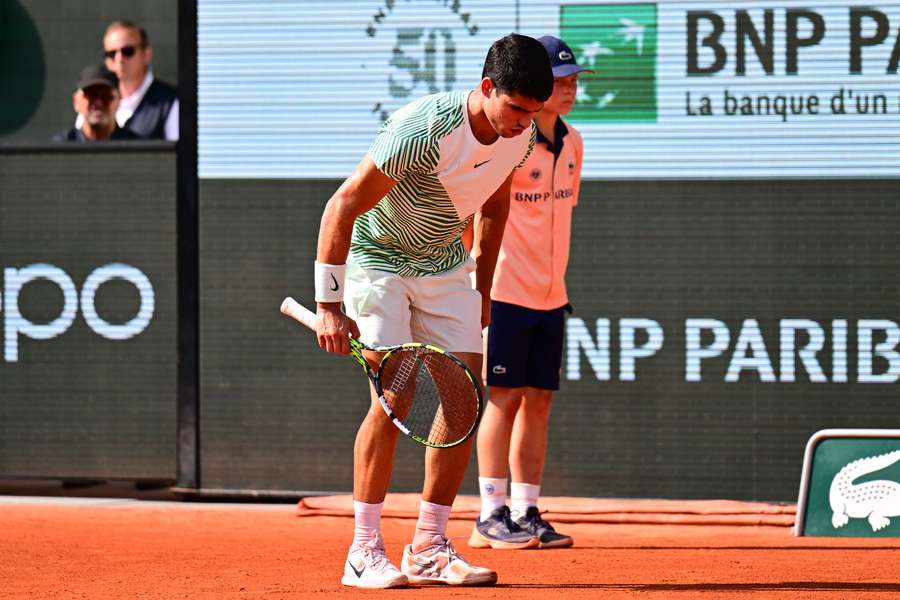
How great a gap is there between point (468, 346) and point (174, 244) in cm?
364

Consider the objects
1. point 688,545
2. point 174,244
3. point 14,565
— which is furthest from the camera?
point 174,244

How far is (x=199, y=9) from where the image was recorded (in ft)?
27.6

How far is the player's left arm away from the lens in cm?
562

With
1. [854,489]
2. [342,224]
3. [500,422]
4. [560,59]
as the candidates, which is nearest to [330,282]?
[342,224]

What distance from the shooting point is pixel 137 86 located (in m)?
9.77

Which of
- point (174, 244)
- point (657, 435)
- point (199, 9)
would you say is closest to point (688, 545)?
point (657, 435)

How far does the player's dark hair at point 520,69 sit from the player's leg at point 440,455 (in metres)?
0.80

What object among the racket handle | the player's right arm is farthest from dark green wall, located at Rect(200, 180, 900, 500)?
the player's right arm

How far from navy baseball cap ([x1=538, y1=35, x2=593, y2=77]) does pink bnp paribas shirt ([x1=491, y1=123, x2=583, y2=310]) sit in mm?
342

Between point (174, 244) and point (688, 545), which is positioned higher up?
point (174, 244)

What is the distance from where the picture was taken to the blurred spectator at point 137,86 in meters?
9.52

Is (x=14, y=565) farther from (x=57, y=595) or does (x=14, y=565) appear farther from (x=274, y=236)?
(x=274, y=236)

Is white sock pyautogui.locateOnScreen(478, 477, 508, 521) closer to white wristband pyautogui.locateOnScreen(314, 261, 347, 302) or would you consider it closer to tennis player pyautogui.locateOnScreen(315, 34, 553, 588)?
tennis player pyautogui.locateOnScreen(315, 34, 553, 588)

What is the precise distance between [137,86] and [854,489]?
17.3 feet
